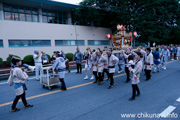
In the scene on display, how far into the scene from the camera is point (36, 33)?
15750 mm

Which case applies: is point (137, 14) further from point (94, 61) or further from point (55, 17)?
point (94, 61)

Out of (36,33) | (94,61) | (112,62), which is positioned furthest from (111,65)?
(36,33)

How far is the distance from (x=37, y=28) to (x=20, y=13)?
2.69 metres

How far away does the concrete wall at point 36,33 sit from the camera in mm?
13633

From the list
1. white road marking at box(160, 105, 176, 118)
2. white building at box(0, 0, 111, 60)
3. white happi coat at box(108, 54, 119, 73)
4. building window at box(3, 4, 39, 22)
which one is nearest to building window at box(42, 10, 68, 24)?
white building at box(0, 0, 111, 60)

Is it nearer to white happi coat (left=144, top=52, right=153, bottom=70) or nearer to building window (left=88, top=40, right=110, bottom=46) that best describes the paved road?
white happi coat (left=144, top=52, right=153, bottom=70)

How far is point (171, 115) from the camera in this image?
343 centimetres

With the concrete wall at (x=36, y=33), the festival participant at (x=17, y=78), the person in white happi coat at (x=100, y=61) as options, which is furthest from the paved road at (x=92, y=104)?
the concrete wall at (x=36, y=33)

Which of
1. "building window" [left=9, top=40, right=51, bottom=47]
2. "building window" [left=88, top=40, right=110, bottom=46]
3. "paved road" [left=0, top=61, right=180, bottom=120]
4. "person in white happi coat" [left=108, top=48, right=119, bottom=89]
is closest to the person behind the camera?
"paved road" [left=0, top=61, right=180, bottom=120]

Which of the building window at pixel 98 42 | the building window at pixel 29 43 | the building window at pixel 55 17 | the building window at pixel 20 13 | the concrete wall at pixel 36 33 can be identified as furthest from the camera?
the building window at pixel 98 42

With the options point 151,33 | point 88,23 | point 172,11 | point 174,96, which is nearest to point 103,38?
point 88,23

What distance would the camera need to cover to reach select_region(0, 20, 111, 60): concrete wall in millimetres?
13633

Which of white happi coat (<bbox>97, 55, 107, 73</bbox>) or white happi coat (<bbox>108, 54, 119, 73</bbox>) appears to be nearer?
white happi coat (<bbox>108, 54, 119, 73</bbox>)

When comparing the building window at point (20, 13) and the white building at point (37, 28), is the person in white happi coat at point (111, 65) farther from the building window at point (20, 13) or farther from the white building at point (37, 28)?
the building window at point (20, 13)
